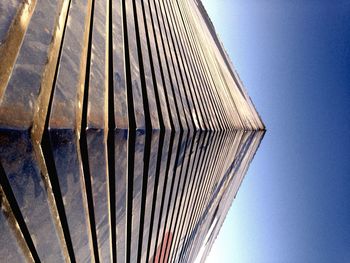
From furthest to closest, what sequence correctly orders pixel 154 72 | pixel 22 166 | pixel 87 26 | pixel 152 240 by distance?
1. pixel 152 240
2. pixel 154 72
3. pixel 87 26
4. pixel 22 166

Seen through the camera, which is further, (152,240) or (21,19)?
(152,240)

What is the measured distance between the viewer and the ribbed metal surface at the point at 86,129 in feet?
4.87

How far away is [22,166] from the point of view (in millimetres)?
1469

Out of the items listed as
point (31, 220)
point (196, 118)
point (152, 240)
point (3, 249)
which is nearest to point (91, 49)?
point (31, 220)

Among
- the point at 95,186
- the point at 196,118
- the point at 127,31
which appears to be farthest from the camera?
the point at 196,118

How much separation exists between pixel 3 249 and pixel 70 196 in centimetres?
55

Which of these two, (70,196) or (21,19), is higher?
(21,19)

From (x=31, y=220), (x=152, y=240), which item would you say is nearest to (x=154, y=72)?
(x=31, y=220)

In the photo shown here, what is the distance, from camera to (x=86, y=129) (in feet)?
6.14

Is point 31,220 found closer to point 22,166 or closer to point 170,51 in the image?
point 22,166

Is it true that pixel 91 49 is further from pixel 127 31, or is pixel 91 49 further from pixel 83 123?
pixel 127 31

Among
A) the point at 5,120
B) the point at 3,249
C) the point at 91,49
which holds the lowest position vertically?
the point at 3,249

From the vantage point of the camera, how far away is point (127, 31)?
3.39m

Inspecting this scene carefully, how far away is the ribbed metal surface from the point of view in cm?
149
